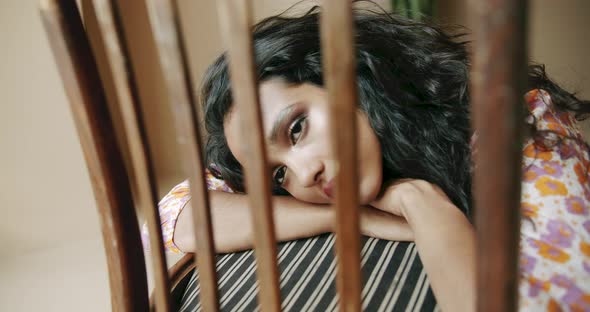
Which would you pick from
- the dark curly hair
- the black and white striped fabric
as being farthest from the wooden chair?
the dark curly hair

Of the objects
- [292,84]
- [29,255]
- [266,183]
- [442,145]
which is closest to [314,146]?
[292,84]

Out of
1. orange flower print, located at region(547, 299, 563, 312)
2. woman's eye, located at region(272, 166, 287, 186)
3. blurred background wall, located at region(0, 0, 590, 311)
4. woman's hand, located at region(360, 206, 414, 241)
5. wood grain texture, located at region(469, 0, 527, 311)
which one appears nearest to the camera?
wood grain texture, located at region(469, 0, 527, 311)

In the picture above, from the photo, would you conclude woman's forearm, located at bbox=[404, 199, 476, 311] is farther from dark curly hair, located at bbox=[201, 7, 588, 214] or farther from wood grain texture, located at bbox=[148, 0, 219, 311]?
wood grain texture, located at bbox=[148, 0, 219, 311]

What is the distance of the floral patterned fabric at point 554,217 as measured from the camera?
0.61 metres

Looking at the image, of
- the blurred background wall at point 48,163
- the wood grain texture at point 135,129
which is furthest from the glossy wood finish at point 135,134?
the blurred background wall at point 48,163

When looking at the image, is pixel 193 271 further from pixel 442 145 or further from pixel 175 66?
pixel 175 66

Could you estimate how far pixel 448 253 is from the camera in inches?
25.2

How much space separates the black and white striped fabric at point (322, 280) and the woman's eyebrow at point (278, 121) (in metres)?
0.22

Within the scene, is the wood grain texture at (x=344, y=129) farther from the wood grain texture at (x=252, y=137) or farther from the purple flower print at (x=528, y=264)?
the purple flower print at (x=528, y=264)

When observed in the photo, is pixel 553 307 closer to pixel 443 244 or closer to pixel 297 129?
pixel 443 244

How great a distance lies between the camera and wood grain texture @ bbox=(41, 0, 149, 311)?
0.39 m

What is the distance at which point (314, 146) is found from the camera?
0.77m

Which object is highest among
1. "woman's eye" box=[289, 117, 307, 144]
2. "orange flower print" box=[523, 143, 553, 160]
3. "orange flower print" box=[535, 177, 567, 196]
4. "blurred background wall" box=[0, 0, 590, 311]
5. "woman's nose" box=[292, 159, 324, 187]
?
"woman's eye" box=[289, 117, 307, 144]

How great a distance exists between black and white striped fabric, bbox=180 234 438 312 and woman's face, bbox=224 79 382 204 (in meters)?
0.09
